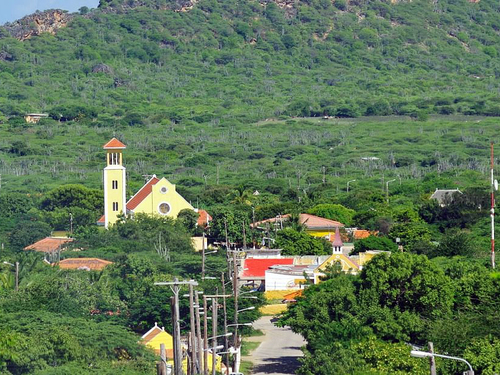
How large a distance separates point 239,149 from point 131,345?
374 ft

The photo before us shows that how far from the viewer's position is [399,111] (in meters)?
191

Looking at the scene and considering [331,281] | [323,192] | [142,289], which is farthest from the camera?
[323,192]

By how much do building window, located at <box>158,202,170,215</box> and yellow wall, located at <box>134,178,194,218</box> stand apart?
0.45 feet

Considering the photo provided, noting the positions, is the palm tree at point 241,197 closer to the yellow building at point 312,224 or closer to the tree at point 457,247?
the yellow building at point 312,224

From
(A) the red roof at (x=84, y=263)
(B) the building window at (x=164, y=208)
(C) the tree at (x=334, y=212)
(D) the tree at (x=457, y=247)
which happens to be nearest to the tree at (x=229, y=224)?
(B) the building window at (x=164, y=208)

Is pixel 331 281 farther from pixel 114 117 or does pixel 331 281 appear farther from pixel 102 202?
pixel 114 117

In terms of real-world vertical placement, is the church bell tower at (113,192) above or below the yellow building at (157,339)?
above

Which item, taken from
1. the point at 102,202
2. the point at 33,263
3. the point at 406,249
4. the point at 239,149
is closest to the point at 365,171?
the point at 239,149

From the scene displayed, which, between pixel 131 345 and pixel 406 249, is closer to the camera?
pixel 131 345

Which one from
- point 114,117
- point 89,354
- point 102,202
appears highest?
point 114,117

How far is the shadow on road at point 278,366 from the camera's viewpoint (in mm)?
46078

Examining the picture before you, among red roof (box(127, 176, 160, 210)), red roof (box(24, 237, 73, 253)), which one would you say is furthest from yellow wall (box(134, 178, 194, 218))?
red roof (box(24, 237, 73, 253))

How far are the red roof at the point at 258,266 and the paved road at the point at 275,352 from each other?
31.7 feet

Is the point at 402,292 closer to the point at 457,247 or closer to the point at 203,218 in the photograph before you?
the point at 457,247
